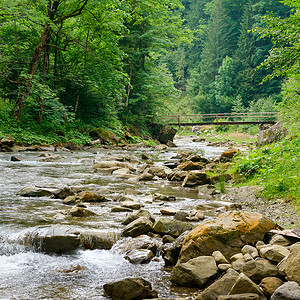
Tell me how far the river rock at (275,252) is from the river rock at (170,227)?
113cm

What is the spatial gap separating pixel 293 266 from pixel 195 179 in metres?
4.87

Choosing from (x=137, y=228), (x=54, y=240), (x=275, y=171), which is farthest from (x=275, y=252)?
(x=275, y=171)

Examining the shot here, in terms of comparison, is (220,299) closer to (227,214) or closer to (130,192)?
(227,214)

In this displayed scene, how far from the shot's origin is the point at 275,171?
5.80 m

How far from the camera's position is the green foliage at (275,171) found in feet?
16.8

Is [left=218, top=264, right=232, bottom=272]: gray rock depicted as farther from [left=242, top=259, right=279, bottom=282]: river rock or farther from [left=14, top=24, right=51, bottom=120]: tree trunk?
[left=14, top=24, right=51, bottom=120]: tree trunk

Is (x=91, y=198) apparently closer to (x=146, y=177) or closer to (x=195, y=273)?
(x=146, y=177)

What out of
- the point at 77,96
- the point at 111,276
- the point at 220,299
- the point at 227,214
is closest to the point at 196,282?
the point at 220,299

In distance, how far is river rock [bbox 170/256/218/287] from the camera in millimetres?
2682

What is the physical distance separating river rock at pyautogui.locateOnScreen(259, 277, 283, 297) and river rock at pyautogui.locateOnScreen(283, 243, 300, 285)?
0.29 feet

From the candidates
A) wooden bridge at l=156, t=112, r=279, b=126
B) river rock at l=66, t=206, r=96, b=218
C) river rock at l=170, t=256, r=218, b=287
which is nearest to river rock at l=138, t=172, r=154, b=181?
river rock at l=66, t=206, r=96, b=218

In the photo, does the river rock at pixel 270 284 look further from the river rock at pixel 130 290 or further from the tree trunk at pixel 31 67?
the tree trunk at pixel 31 67

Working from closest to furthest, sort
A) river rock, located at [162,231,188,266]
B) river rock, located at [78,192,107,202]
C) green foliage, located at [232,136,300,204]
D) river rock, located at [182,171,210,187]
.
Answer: river rock, located at [162,231,188,266] < green foliage, located at [232,136,300,204] < river rock, located at [78,192,107,202] < river rock, located at [182,171,210,187]

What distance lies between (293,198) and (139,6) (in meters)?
18.5
